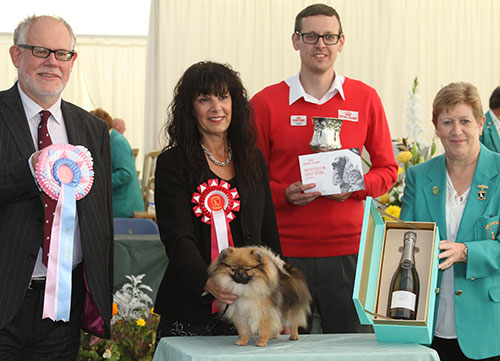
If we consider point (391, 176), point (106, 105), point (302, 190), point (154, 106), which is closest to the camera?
point (302, 190)

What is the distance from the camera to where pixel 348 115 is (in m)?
2.77

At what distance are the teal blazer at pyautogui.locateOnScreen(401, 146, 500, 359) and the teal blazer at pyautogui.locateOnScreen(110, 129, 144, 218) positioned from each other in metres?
3.36

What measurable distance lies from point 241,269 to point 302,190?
0.82m

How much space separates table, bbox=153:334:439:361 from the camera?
5.68ft

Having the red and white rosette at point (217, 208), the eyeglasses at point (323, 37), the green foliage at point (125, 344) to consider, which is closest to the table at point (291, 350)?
the red and white rosette at point (217, 208)

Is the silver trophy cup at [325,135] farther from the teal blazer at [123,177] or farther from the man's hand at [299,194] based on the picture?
the teal blazer at [123,177]

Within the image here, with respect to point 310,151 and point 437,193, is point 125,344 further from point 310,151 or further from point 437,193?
point 437,193

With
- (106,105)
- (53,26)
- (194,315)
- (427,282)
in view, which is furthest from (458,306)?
(106,105)

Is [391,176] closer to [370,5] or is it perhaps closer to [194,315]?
[194,315]

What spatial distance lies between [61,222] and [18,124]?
1.09 ft

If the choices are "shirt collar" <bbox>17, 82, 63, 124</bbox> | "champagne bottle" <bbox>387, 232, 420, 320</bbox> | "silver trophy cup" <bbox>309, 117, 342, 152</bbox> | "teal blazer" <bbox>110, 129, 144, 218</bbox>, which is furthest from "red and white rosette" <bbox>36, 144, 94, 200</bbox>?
"teal blazer" <bbox>110, 129, 144, 218</bbox>

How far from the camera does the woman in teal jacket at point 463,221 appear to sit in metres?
2.23

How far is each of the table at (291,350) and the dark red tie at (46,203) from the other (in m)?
0.47

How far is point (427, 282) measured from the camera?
2.04 meters
